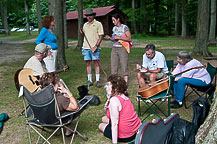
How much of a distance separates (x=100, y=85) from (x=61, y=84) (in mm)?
3048

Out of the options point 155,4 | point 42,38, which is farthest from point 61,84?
point 155,4

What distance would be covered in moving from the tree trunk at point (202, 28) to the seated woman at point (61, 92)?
30.2 ft

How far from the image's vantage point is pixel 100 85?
6.07m

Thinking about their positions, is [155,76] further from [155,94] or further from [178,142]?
[178,142]

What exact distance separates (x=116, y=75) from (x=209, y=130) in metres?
1.34

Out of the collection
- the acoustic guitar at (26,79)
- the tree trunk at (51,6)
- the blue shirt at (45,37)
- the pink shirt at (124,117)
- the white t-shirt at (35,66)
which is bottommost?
the pink shirt at (124,117)

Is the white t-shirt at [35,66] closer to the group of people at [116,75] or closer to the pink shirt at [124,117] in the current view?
the group of people at [116,75]

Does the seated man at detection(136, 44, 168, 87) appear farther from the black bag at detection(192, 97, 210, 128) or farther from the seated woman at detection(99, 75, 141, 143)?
the black bag at detection(192, 97, 210, 128)

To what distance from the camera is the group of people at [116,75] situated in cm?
290

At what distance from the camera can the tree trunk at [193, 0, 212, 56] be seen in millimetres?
10406

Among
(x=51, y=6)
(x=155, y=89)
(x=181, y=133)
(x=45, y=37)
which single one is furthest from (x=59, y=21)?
(x=181, y=133)

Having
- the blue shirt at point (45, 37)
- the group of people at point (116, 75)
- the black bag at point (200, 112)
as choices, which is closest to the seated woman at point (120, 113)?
the group of people at point (116, 75)

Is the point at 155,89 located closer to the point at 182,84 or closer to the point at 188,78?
the point at 182,84

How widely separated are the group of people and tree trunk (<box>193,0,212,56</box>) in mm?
6519
